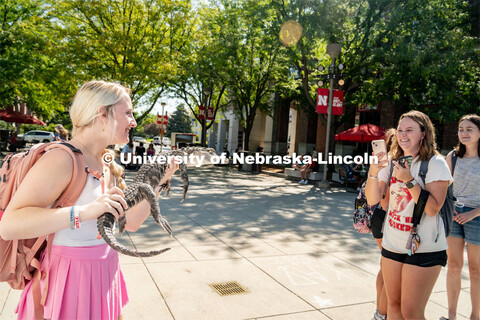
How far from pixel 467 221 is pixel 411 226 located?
1263 millimetres

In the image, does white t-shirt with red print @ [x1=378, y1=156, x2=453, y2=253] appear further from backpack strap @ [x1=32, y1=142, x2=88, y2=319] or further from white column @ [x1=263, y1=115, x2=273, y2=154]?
white column @ [x1=263, y1=115, x2=273, y2=154]

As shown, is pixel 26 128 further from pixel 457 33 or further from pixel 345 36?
pixel 457 33

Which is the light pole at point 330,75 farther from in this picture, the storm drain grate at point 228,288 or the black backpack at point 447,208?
the black backpack at point 447,208

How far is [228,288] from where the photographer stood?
13.6ft

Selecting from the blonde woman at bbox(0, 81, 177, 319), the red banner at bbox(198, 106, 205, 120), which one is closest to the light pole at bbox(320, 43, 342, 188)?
the red banner at bbox(198, 106, 205, 120)

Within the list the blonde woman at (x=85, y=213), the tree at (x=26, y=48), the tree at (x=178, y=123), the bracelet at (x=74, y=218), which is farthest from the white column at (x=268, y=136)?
the tree at (x=178, y=123)

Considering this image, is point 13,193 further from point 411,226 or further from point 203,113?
point 203,113

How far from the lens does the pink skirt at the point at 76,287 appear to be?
5.49 feet

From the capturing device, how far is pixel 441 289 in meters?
4.46

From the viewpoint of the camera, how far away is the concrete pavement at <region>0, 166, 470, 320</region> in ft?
12.1

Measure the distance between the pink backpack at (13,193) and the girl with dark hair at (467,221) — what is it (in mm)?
3619

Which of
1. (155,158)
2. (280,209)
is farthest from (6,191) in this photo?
(280,209)

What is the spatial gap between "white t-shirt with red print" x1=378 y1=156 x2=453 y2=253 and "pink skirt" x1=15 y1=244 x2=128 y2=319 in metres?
2.20

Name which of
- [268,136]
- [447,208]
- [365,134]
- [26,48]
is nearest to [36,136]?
[26,48]
